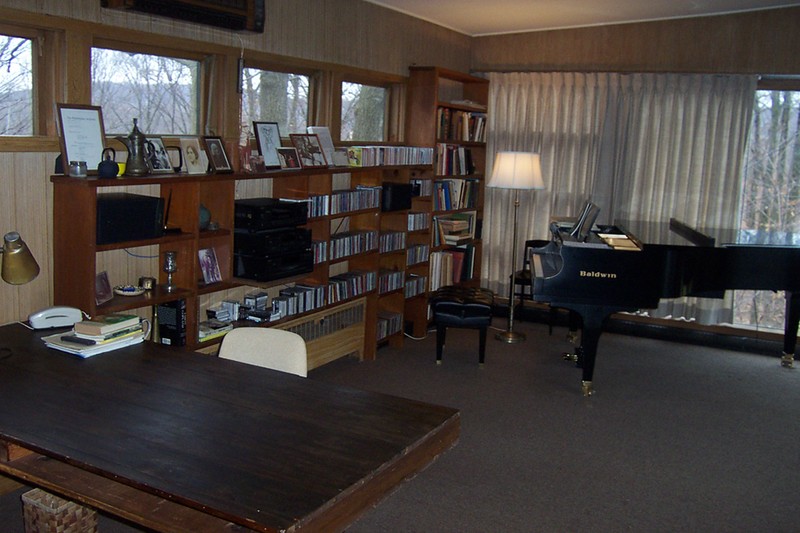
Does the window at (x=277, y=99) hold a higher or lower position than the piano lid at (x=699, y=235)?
higher

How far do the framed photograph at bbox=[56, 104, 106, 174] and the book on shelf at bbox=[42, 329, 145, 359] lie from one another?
2.53ft

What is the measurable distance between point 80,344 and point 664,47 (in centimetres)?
535

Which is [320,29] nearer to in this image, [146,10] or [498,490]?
[146,10]

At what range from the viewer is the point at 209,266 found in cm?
432

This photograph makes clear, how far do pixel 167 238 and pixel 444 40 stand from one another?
390cm

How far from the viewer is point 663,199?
6.68 m

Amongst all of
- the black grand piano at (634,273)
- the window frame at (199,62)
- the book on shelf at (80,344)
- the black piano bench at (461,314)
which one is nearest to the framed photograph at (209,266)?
the window frame at (199,62)

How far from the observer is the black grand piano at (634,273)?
4.76m

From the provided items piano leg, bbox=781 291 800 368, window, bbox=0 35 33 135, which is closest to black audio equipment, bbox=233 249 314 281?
window, bbox=0 35 33 135

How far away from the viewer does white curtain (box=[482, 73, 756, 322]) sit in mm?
6422

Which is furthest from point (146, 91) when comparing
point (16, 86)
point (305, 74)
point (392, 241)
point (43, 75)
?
point (392, 241)

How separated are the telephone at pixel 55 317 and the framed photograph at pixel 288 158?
1694 millimetres

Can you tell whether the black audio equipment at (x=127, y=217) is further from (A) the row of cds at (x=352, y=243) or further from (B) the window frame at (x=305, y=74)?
(A) the row of cds at (x=352, y=243)

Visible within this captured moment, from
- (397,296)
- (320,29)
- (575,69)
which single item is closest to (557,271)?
(397,296)
